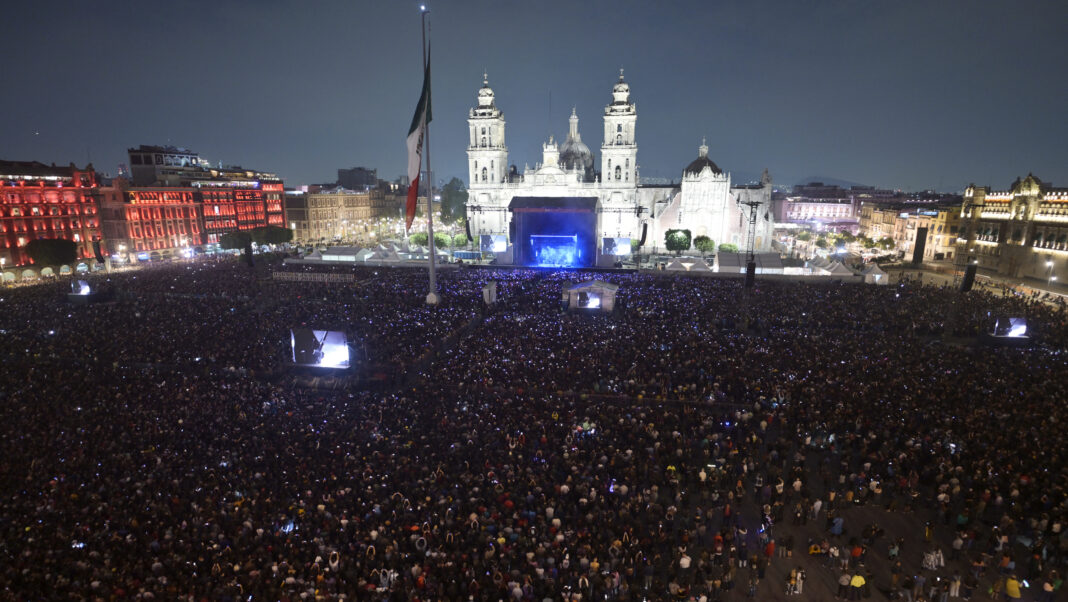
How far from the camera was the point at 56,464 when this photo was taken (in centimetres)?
1276

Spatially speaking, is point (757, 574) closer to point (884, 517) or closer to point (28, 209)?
point (884, 517)

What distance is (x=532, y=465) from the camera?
12.9 meters

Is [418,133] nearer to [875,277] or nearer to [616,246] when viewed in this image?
[875,277]

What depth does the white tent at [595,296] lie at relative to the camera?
27531 millimetres

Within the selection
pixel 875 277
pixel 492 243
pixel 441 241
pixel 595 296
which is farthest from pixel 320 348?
pixel 441 241

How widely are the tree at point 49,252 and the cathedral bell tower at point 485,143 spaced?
41.9 meters

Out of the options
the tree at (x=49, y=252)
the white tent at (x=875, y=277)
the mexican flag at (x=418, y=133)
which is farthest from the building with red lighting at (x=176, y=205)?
the white tent at (x=875, y=277)

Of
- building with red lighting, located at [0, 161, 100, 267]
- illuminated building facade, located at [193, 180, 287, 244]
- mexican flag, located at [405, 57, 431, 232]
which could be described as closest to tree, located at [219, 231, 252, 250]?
illuminated building facade, located at [193, 180, 287, 244]

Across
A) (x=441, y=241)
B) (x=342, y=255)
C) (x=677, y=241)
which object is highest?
(x=677, y=241)

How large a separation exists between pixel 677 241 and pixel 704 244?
2.90 metres

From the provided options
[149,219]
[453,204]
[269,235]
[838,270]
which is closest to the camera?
[838,270]

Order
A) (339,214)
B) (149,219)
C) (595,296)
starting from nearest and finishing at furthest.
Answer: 1. (595,296)
2. (149,219)
3. (339,214)

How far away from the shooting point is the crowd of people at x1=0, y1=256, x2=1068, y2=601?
32.5 ft

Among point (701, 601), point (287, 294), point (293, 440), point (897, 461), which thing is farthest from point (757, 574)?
point (287, 294)
